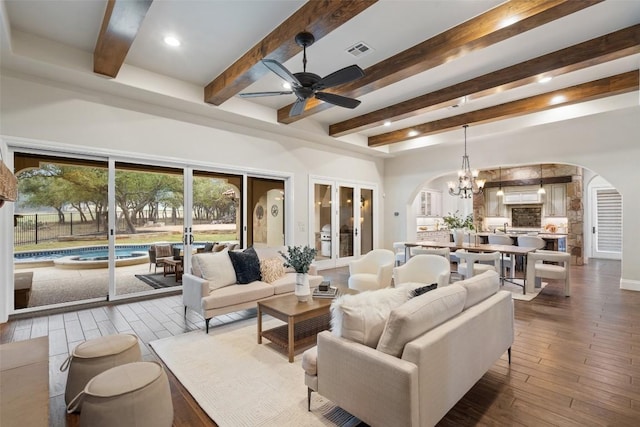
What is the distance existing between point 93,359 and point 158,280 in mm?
4364

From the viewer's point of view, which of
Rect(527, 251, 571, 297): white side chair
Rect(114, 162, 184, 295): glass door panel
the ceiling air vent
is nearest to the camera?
the ceiling air vent

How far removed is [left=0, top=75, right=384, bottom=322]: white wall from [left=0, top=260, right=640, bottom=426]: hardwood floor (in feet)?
4.42

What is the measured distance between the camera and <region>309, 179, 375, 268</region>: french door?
7637mm

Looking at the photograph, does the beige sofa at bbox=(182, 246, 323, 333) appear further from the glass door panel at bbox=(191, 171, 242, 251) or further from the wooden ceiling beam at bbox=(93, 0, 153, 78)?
the wooden ceiling beam at bbox=(93, 0, 153, 78)

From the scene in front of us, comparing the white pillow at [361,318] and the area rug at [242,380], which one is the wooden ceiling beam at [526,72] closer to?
the white pillow at [361,318]

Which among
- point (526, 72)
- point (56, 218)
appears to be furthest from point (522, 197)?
point (56, 218)

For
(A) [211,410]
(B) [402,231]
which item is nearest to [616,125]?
(B) [402,231]

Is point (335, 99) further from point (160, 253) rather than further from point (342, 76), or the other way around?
point (160, 253)

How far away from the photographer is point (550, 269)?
16.3 ft

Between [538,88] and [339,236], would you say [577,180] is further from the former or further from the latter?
[339,236]

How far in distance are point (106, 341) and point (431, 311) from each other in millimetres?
2317

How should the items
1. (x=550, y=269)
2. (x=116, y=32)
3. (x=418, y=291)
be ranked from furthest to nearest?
(x=550, y=269), (x=116, y=32), (x=418, y=291)

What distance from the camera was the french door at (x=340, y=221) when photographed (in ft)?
25.1

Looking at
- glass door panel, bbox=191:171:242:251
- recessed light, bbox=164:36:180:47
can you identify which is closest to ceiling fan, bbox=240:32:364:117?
recessed light, bbox=164:36:180:47
